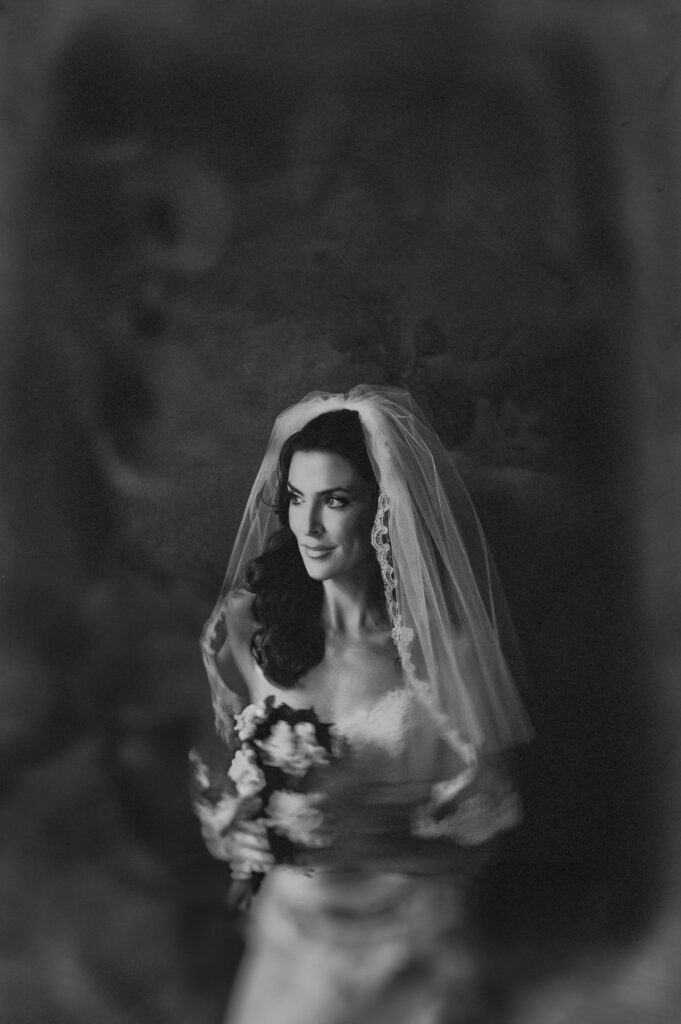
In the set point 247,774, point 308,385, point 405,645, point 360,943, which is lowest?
point 360,943

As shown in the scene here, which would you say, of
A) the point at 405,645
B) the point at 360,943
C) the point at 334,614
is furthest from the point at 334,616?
the point at 360,943

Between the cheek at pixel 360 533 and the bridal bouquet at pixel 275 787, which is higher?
the cheek at pixel 360 533

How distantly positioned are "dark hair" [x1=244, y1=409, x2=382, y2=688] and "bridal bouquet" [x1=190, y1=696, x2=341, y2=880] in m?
0.06

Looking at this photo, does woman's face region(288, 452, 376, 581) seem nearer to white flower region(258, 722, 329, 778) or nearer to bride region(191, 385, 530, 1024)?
bride region(191, 385, 530, 1024)

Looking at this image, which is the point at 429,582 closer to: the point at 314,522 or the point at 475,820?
the point at 314,522

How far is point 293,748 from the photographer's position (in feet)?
4.12

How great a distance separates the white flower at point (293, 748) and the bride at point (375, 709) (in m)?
0.03

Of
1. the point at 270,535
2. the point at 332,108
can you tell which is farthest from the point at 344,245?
Answer: the point at 270,535

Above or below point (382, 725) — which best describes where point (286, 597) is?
above

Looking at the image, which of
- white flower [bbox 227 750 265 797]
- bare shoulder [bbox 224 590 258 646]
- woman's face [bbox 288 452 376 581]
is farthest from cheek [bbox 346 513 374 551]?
white flower [bbox 227 750 265 797]

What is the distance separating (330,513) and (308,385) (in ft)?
0.61

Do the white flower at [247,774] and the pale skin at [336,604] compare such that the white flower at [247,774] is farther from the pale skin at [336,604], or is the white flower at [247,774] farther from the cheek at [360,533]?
the cheek at [360,533]

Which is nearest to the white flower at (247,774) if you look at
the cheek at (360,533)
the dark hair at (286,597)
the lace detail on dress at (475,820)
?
the dark hair at (286,597)

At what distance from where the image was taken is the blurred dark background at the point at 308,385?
1271mm
